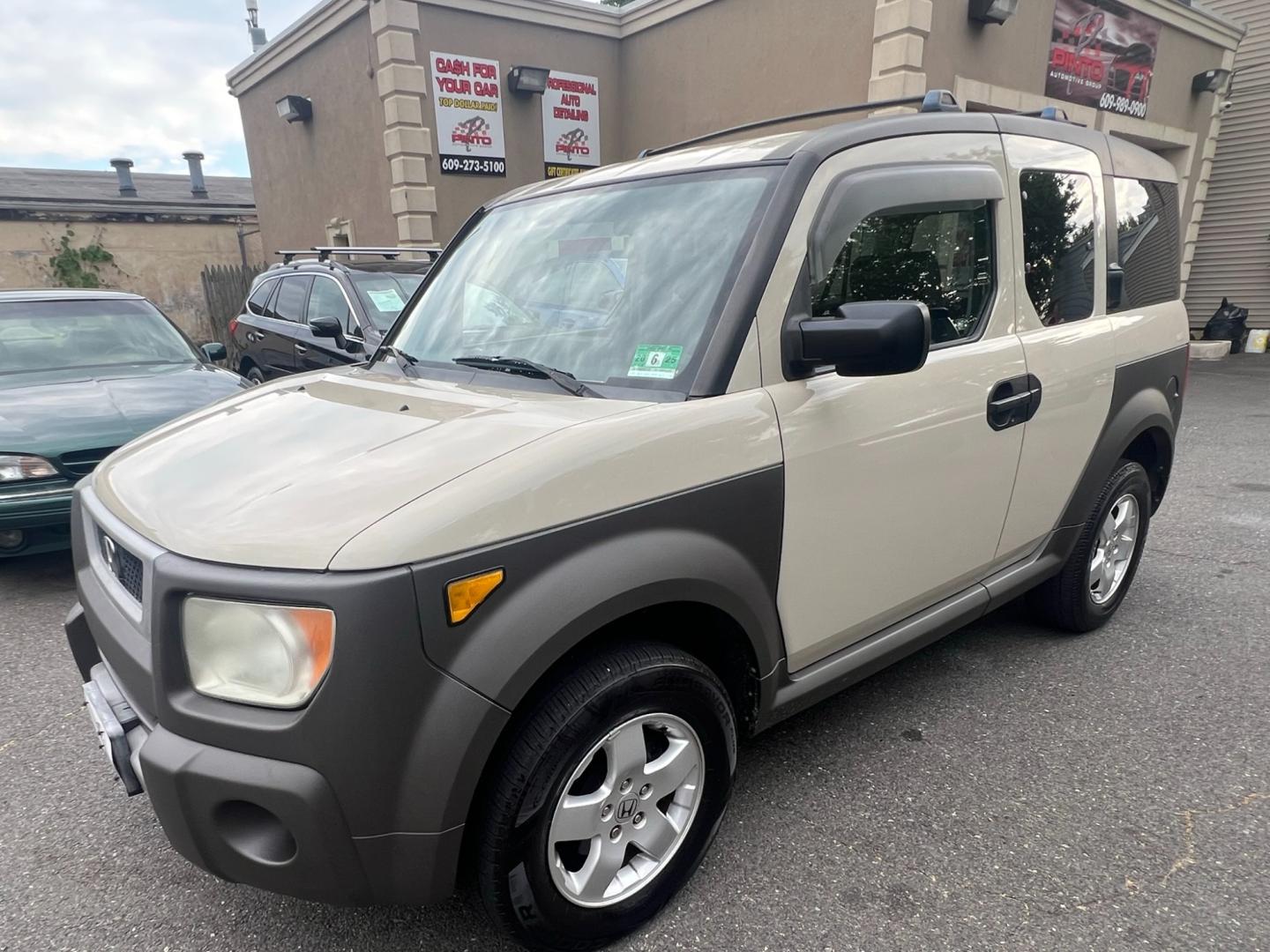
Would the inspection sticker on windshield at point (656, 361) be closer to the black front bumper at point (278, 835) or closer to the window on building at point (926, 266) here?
the window on building at point (926, 266)

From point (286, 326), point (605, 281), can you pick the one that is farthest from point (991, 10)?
point (605, 281)

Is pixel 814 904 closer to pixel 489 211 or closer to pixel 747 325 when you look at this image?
pixel 747 325

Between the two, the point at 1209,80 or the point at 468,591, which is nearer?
the point at 468,591

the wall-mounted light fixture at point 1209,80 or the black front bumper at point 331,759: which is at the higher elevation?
the wall-mounted light fixture at point 1209,80

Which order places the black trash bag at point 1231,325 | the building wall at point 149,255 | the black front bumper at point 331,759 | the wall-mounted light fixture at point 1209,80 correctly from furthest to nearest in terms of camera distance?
the building wall at point 149,255 → the black trash bag at point 1231,325 → the wall-mounted light fixture at point 1209,80 → the black front bumper at point 331,759

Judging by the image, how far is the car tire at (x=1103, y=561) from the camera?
10.9ft

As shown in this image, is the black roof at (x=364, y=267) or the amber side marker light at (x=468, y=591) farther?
the black roof at (x=364, y=267)

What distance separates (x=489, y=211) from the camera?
311 centimetres

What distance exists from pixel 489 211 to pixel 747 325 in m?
1.52

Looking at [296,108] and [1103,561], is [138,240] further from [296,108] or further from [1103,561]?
[1103,561]

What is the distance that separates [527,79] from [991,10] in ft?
19.3

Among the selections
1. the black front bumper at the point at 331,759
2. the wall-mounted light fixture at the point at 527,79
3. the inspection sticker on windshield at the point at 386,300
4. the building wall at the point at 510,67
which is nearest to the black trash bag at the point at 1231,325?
the building wall at the point at 510,67

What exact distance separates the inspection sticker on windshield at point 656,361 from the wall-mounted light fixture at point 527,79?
10417 mm

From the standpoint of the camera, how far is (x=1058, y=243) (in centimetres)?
295
